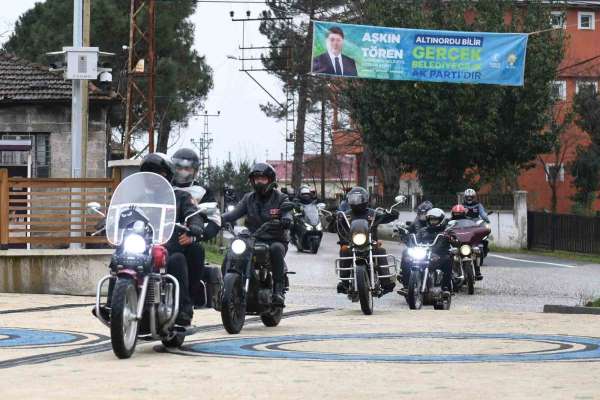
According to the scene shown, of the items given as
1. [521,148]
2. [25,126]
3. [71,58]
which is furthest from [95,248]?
[521,148]

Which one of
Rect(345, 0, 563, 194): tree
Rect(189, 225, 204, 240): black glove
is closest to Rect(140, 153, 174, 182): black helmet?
Rect(189, 225, 204, 240): black glove

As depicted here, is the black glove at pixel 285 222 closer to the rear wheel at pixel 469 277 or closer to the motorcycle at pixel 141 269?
the motorcycle at pixel 141 269

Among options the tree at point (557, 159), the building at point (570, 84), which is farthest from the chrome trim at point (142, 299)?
the building at point (570, 84)

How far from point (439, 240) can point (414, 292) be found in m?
1.29

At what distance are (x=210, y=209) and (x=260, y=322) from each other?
3.75 meters

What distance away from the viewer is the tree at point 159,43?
61.4m

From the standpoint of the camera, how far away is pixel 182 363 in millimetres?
10352

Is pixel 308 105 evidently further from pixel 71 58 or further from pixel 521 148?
pixel 71 58

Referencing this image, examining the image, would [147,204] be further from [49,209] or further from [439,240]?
[49,209]

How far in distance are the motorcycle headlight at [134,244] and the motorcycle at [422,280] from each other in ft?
29.1

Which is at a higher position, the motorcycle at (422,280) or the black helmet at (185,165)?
the black helmet at (185,165)

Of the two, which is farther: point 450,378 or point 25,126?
point 25,126

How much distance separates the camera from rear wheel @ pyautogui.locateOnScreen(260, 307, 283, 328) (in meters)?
14.3

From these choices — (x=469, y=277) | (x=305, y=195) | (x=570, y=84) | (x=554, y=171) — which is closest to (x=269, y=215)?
(x=469, y=277)
